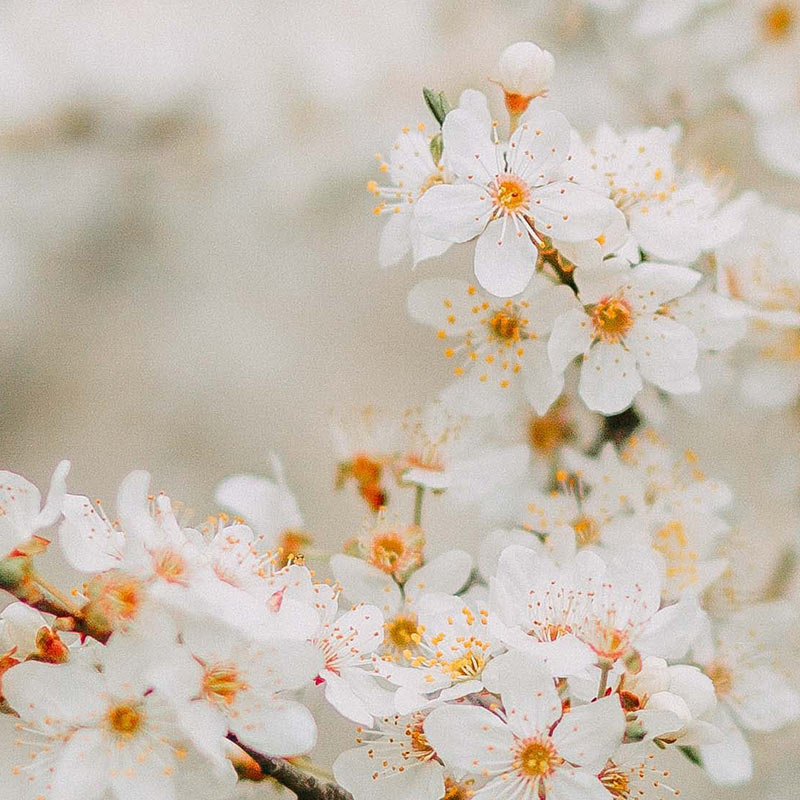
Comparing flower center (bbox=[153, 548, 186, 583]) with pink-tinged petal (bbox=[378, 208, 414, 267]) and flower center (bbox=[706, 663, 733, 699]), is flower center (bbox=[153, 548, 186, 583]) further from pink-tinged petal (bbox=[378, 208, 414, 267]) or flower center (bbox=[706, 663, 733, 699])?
flower center (bbox=[706, 663, 733, 699])

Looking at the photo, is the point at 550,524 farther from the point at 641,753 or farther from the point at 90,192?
the point at 90,192

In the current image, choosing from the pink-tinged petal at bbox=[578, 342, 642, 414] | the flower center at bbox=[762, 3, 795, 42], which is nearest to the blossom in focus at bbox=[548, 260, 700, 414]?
the pink-tinged petal at bbox=[578, 342, 642, 414]

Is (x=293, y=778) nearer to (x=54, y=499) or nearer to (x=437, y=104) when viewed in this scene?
(x=54, y=499)

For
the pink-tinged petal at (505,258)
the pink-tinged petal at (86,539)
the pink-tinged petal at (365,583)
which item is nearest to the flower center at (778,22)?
the pink-tinged petal at (505,258)

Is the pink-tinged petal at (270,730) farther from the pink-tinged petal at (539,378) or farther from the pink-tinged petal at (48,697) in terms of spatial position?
the pink-tinged petal at (539,378)

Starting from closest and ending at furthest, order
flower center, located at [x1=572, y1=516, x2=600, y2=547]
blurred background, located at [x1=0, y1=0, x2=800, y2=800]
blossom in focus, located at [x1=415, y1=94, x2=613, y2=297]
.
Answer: blossom in focus, located at [x1=415, y1=94, x2=613, y2=297] < flower center, located at [x1=572, y1=516, x2=600, y2=547] < blurred background, located at [x1=0, y1=0, x2=800, y2=800]

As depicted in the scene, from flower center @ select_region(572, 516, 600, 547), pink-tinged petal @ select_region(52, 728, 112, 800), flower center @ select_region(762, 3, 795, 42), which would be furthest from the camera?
flower center @ select_region(762, 3, 795, 42)
